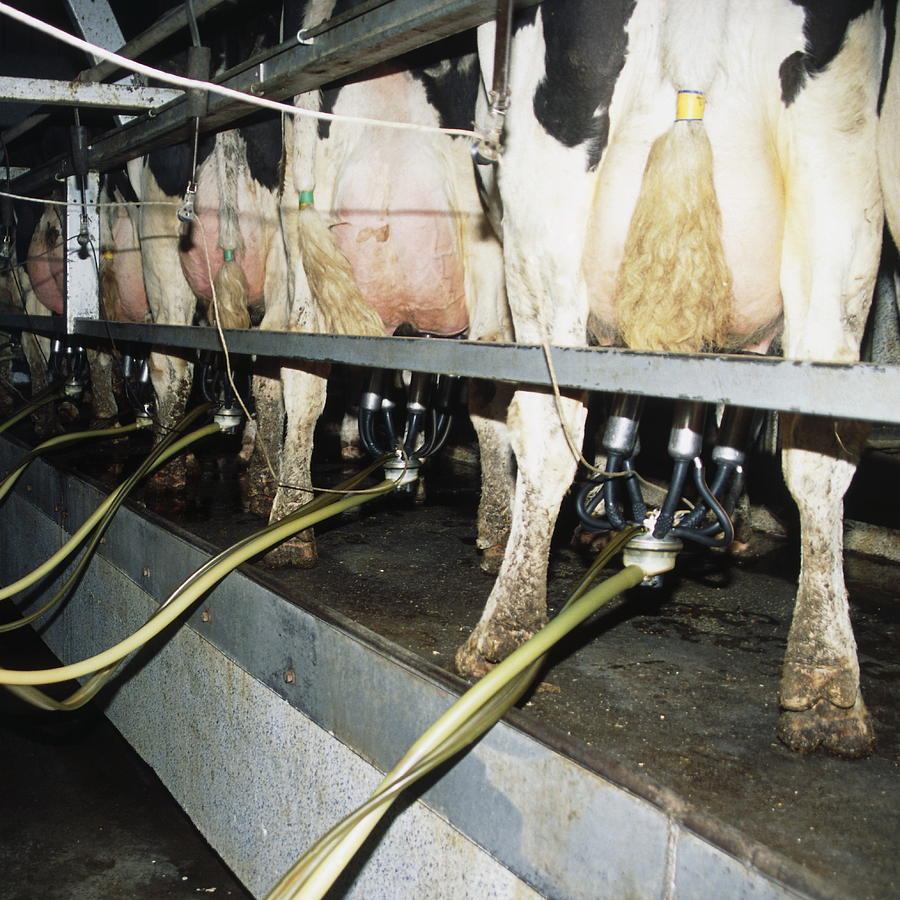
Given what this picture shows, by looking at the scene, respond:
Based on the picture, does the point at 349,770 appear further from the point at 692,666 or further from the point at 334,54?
the point at 334,54

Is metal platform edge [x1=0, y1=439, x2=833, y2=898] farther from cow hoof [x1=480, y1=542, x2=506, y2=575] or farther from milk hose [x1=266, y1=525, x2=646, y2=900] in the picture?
cow hoof [x1=480, y1=542, x2=506, y2=575]

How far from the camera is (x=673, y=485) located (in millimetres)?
2098

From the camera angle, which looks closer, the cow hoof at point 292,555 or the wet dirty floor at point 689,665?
the wet dirty floor at point 689,665

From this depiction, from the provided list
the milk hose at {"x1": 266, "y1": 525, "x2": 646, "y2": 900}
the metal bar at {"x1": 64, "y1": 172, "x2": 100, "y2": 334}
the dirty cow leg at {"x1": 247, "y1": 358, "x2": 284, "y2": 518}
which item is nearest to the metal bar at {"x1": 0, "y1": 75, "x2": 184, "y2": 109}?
the metal bar at {"x1": 64, "y1": 172, "x2": 100, "y2": 334}

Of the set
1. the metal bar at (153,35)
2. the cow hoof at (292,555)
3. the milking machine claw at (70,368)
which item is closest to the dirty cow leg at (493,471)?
the cow hoof at (292,555)

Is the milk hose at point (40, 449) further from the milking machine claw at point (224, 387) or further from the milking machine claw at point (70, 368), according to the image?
the milking machine claw at point (70, 368)

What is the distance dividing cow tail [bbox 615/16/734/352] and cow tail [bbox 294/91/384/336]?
127cm

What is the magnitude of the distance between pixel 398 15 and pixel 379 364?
32.6 inches

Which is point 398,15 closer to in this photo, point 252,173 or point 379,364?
point 379,364

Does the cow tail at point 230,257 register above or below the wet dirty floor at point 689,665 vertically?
above

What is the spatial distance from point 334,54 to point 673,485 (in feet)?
4.73

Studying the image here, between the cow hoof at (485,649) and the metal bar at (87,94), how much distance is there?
2.68 metres

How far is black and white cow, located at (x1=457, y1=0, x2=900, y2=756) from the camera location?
5.82 feet

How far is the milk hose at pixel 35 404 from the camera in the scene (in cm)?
593
